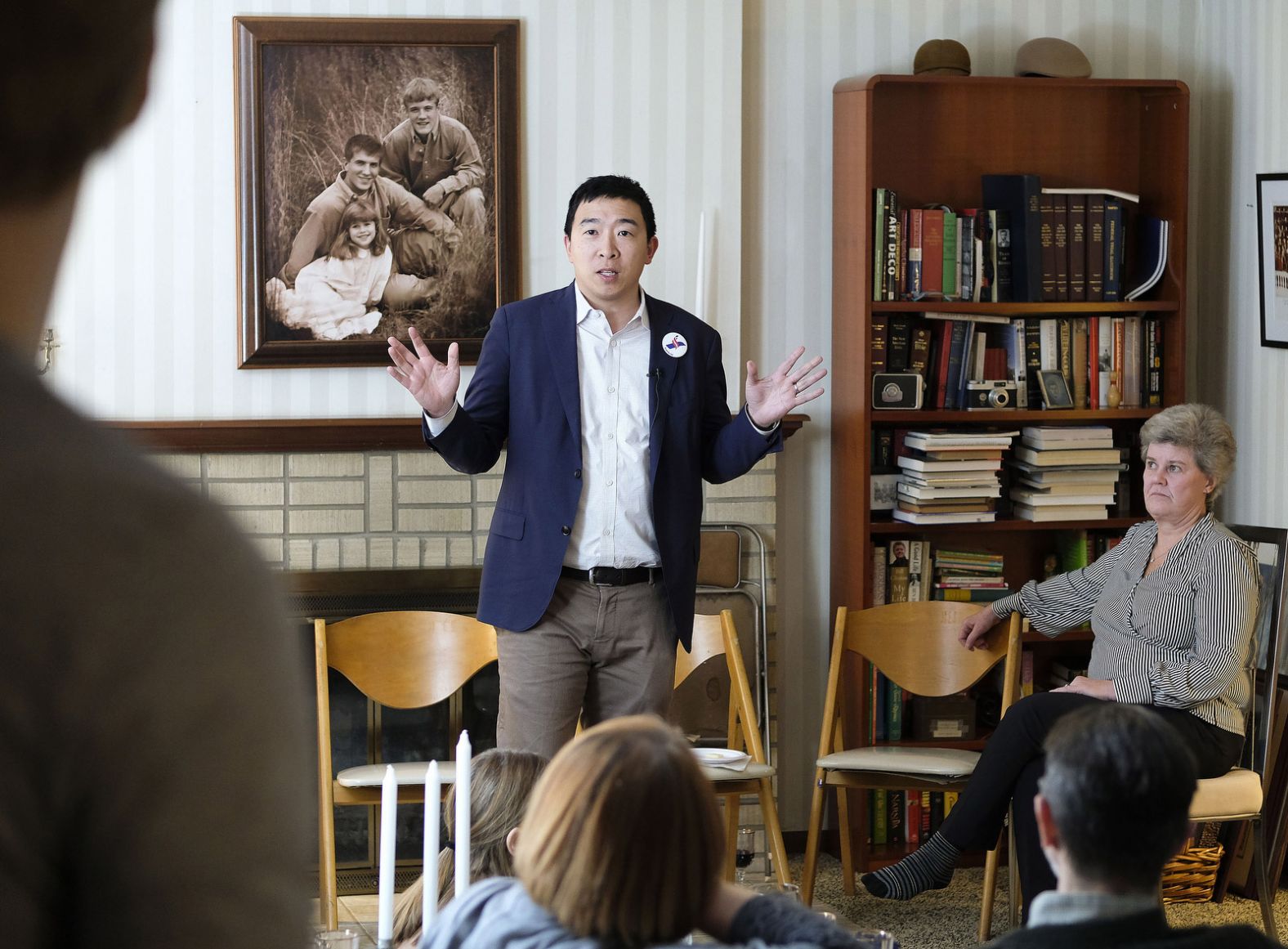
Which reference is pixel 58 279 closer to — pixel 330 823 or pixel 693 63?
pixel 330 823

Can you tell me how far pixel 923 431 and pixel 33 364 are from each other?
399cm

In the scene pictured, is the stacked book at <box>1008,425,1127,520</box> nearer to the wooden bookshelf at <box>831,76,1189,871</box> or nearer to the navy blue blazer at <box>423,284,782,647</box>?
the wooden bookshelf at <box>831,76,1189,871</box>

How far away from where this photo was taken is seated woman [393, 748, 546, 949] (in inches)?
82.3

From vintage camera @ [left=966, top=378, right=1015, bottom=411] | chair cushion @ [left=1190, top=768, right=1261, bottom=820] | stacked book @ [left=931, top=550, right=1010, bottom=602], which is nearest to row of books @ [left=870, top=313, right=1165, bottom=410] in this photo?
vintage camera @ [left=966, top=378, right=1015, bottom=411]

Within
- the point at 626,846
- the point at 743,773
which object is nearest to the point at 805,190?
the point at 743,773

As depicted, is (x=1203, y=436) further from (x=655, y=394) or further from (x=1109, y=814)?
(x=1109, y=814)

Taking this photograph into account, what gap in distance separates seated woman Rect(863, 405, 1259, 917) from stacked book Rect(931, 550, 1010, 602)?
2.22 ft

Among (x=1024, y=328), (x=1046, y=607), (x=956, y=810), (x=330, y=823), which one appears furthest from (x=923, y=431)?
(x=330, y=823)

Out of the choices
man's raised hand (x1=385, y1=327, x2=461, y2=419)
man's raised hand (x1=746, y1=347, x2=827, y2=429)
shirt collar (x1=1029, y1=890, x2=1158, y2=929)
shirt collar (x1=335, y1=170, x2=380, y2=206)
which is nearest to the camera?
shirt collar (x1=1029, y1=890, x2=1158, y2=929)

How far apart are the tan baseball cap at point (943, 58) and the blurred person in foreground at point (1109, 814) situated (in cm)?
275

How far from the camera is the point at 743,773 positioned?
3412mm

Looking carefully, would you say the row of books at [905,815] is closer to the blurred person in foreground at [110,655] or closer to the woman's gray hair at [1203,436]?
the woman's gray hair at [1203,436]

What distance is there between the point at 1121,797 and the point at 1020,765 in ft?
5.93

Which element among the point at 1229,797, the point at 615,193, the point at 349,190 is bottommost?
the point at 1229,797
